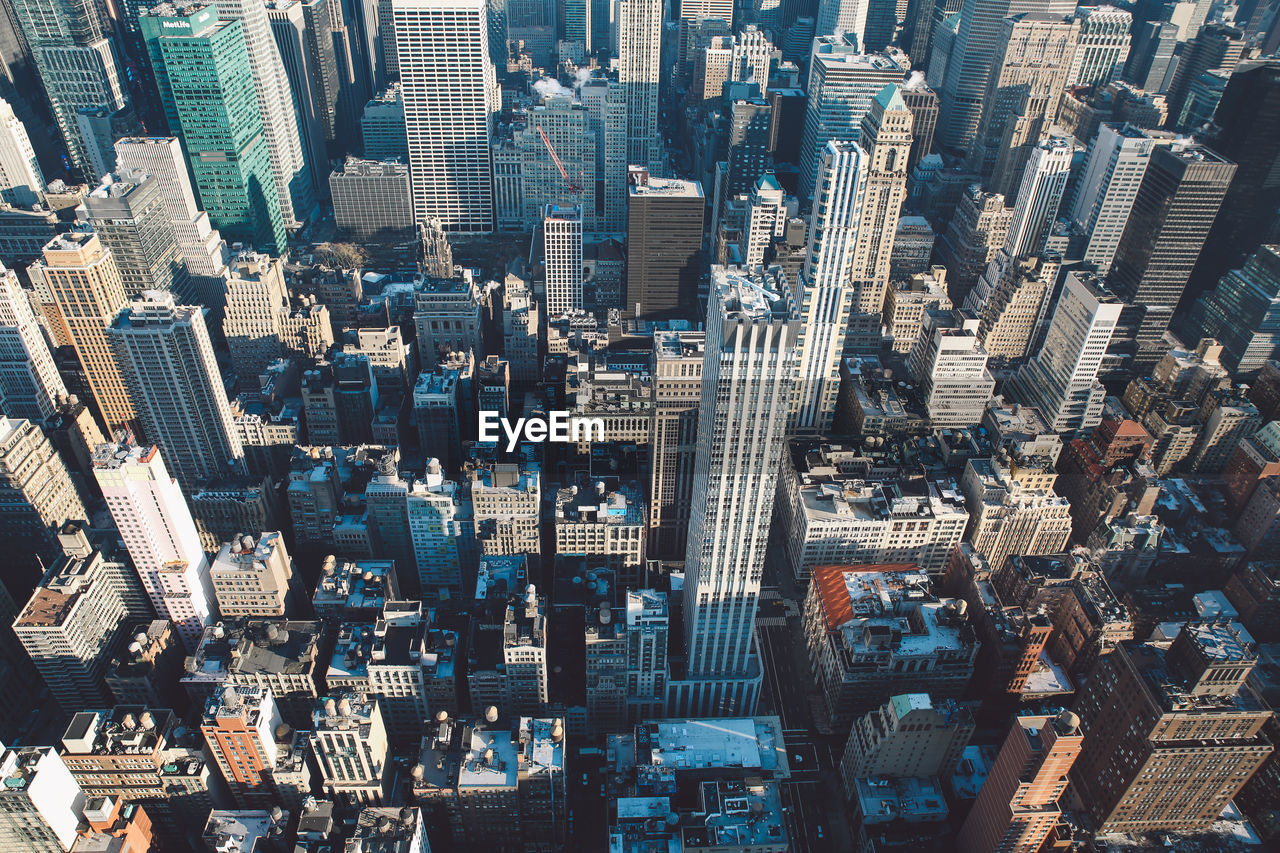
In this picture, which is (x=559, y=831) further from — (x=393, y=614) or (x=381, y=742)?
(x=393, y=614)

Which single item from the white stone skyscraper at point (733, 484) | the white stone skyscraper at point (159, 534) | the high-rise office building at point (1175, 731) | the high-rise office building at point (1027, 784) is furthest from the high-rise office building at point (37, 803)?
the high-rise office building at point (1175, 731)

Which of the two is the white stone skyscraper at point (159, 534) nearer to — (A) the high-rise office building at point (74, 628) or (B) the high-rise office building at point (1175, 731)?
(A) the high-rise office building at point (74, 628)

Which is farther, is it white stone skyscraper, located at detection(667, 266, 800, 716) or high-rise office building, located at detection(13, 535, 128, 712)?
high-rise office building, located at detection(13, 535, 128, 712)

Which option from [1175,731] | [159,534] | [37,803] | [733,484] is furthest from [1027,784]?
[159,534]

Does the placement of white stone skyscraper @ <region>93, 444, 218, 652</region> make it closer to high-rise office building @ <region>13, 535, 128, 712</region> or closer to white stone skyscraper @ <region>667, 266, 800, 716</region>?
high-rise office building @ <region>13, 535, 128, 712</region>

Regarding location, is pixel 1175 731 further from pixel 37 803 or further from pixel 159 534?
pixel 159 534

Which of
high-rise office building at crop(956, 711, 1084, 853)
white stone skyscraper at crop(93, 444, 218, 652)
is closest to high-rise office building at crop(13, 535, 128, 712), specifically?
white stone skyscraper at crop(93, 444, 218, 652)
